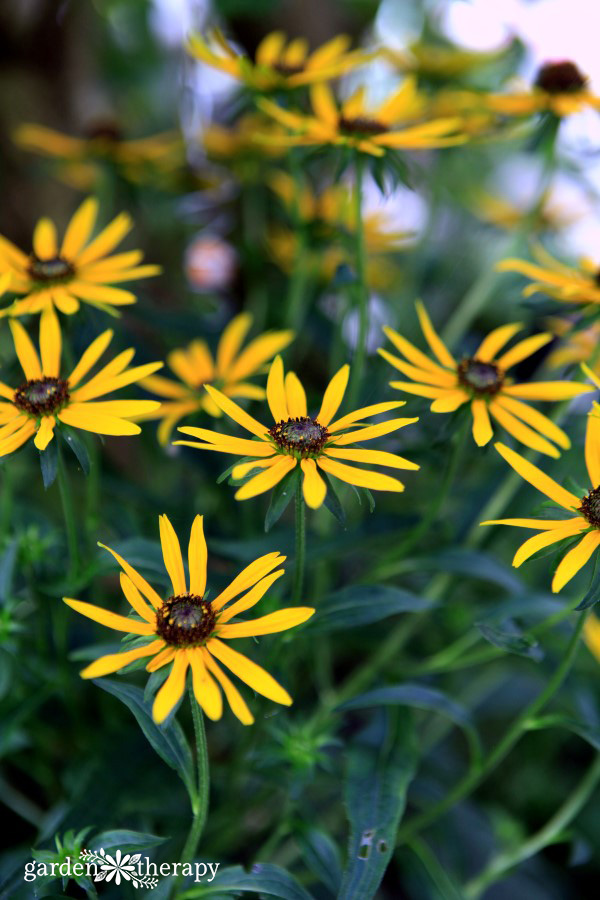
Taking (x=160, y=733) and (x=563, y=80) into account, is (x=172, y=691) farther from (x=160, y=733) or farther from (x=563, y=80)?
(x=563, y=80)

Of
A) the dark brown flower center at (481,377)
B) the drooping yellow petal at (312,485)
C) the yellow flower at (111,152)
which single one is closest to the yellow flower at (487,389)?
the dark brown flower center at (481,377)

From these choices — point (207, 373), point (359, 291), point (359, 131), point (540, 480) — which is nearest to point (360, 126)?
point (359, 131)

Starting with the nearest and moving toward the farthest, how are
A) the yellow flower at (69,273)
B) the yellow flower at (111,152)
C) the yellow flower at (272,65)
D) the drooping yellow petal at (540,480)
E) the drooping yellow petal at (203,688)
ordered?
the drooping yellow petal at (203,688), the drooping yellow petal at (540,480), the yellow flower at (69,273), the yellow flower at (272,65), the yellow flower at (111,152)

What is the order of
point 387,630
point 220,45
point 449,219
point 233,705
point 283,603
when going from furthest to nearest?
point 449,219 < point 387,630 < point 220,45 < point 283,603 < point 233,705

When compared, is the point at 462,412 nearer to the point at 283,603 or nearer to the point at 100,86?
the point at 283,603

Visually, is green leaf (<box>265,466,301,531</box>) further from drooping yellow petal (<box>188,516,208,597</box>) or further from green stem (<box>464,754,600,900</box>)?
green stem (<box>464,754,600,900</box>)

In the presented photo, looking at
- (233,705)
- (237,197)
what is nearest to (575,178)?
(237,197)

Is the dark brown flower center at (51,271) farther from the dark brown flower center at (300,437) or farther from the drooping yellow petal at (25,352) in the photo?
the dark brown flower center at (300,437)
